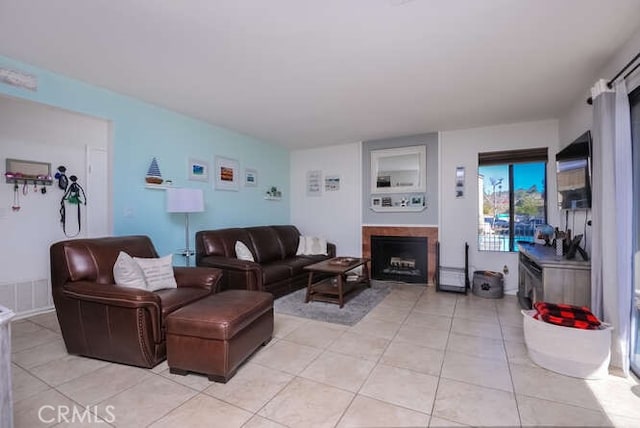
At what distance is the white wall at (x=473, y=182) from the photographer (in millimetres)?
4156

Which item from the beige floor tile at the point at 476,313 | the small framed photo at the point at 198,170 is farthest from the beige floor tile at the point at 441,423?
the small framed photo at the point at 198,170

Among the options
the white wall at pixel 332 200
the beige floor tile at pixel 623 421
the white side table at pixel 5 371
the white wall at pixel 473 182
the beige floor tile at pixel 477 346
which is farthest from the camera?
the white wall at pixel 332 200

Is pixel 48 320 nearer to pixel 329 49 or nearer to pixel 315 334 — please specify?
pixel 315 334

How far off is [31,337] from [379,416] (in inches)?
121

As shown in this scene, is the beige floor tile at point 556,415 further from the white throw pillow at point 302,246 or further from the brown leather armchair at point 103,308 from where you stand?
the white throw pillow at point 302,246

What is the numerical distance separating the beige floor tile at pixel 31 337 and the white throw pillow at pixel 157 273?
98cm

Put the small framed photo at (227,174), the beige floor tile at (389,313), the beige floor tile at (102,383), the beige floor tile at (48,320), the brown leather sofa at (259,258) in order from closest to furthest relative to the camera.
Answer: the beige floor tile at (102,383), the beige floor tile at (48,320), the beige floor tile at (389,313), the brown leather sofa at (259,258), the small framed photo at (227,174)

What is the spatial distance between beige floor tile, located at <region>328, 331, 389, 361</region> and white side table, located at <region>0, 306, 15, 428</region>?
1.90 meters

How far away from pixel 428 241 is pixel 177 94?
13.1 feet

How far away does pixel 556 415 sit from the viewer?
5.56 feet

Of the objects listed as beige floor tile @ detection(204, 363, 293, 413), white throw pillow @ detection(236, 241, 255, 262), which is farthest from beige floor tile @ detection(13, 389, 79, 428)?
white throw pillow @ detection(236, 241, 255, 262)

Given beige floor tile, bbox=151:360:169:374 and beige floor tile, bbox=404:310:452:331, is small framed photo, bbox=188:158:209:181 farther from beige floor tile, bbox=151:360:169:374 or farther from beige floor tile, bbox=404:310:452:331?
beige floor tile, bbox=404:310:452:331

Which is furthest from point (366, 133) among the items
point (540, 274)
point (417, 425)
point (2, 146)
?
point (2, 146)

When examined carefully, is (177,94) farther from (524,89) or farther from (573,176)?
(573,176)
